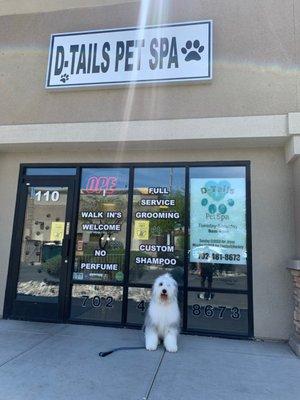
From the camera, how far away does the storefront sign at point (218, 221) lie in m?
6.36

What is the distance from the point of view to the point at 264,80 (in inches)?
244

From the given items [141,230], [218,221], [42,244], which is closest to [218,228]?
[218,221]

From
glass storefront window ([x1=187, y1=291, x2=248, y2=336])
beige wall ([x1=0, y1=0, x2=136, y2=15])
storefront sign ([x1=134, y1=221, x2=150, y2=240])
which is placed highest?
beige wall ([x1=0, y1=0, x2=136, y2=15])

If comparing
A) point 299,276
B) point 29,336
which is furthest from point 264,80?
point 29,336

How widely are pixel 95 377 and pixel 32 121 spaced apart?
4.77 meters

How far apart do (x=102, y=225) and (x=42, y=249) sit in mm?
1297

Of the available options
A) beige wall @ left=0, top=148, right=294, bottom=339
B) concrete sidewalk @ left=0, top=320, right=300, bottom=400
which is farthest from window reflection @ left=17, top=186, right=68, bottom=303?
beige wall @ left=0, top=148, right=294, bottom=339

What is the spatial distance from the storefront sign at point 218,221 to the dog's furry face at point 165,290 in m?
1.08

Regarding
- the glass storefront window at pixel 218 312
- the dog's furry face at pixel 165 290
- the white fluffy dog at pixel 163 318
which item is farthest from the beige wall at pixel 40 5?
the glass storefront window at pixel 218 312

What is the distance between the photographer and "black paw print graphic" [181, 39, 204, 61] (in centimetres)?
643

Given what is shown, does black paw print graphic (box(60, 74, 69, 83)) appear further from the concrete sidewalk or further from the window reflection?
the concrete sidewalk

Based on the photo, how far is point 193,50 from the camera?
6.44m

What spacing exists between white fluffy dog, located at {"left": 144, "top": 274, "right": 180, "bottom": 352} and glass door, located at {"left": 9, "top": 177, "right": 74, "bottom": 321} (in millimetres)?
2117

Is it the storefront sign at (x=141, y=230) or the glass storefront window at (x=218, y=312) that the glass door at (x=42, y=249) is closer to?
the storefront sign at (x=141, y=230)
